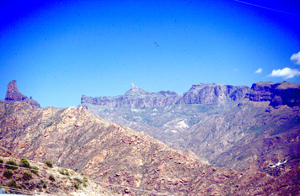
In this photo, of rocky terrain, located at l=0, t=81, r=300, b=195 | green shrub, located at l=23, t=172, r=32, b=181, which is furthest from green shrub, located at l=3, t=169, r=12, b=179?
rocky terrain, located at l=0, t=81, r=300, b=195

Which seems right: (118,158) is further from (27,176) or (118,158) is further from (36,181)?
(27,176)

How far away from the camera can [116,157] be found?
4173 inches

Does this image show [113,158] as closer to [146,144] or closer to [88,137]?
[146,144]

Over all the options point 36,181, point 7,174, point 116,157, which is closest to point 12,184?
point 7,174

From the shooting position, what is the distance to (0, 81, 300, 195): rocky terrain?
83500 mm

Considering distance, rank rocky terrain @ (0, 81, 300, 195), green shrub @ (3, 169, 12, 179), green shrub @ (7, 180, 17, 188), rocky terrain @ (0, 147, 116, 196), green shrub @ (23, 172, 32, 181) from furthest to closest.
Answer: rocky terrain @ (0, 81, 300, 195) < green shrub @ (23, 172, 32, 181) < green shrub @ (3, 169, 12, 179) < rocky terrain @ (0, 147, 116, 196) < green shrub @ (7, 180, 17, 188)

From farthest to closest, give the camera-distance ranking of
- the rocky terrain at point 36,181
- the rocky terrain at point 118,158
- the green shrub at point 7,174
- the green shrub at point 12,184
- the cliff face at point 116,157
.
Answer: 1. the cliff face at point 116,157
2. the rocky terrain at point 118,158
3. the green shrub at point 7,174
4. the rocky terrain at point 36,181
5. the green shrub at point 12,184

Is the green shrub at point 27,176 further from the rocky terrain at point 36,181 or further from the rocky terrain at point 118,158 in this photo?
the rocky terrain at point 118,158

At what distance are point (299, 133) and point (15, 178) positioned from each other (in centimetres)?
19370

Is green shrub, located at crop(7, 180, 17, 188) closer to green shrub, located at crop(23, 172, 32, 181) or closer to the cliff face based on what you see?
green shrub, located at crop(23, 172, 32, 181)

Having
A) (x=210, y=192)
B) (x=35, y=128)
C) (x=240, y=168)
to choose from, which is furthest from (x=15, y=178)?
(x=240, y=168)

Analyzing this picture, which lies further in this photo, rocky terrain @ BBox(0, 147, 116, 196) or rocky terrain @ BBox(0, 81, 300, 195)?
rocky terrain @ BBox(0, 81, 300, 195)

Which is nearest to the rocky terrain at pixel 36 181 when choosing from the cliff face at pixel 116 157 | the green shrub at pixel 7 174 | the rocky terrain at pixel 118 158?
the green shrub at pixel 7 174

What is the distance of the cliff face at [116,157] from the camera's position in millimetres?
84625
